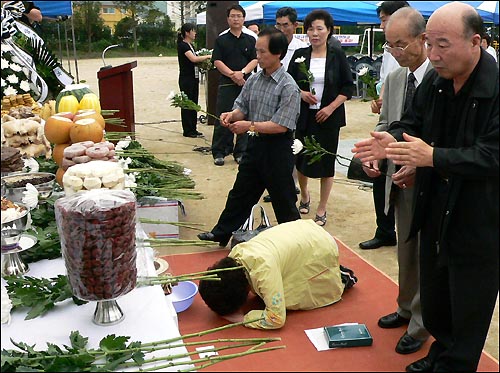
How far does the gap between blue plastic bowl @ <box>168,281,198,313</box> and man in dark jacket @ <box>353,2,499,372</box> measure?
1.21 metres

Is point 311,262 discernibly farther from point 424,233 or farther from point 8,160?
point 8,160

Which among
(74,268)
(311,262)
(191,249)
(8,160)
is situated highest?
(8,160)

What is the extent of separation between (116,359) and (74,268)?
0.26 m

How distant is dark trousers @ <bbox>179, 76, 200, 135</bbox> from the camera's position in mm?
7426

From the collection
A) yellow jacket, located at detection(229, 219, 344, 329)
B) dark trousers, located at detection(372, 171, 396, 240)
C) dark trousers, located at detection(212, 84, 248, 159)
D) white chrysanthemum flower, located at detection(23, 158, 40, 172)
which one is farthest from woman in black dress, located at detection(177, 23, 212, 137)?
yellow jacket, located at detection(229, 219, 344, 329)

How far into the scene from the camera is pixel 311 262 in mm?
2793

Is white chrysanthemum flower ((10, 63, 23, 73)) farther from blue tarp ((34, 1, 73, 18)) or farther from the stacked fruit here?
blue tarp ((34, 1, 73, 18))

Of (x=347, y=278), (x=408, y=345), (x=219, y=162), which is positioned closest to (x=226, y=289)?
(x=347, y=278)

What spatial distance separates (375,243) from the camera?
3770mm

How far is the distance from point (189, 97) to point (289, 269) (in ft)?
16.8

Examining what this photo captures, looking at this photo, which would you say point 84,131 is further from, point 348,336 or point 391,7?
point 391,7

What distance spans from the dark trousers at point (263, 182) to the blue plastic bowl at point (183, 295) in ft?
2.50

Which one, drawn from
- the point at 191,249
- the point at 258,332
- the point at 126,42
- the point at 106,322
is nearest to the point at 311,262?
the point at 258,332

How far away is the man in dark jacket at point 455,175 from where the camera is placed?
5.71 feet
